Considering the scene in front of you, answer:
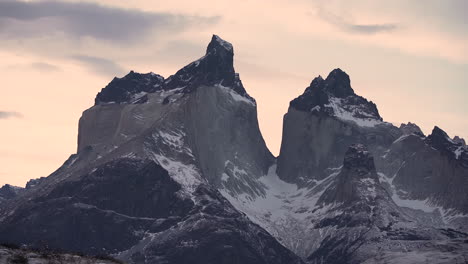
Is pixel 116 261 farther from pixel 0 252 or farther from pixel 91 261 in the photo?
pixel 0 252

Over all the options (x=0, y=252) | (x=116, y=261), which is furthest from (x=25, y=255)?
(x=116, y=261)

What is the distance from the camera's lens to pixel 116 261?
115 m

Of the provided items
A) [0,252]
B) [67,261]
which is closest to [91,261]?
[67,261]

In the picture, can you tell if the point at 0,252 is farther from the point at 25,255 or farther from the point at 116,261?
the point at 116,261

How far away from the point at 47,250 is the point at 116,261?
6.91m

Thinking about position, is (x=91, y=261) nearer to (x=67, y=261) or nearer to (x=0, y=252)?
(x=67, y=261)

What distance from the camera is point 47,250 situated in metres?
114

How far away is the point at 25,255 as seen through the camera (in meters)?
108

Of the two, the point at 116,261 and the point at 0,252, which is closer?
the point at 0,252

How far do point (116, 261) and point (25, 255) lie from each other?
33.5ft

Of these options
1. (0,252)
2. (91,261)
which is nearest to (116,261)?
(91,261)

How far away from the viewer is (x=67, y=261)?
110625 mm

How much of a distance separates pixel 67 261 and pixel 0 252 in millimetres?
7006

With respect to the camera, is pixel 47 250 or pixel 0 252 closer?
pixel 0 252
